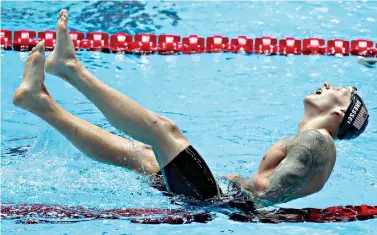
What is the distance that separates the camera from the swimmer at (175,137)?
A: 3139 millimetres

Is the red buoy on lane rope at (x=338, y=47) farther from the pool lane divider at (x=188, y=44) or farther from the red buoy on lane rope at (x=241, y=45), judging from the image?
the red buoy on lane rope at (x=241, y=45)

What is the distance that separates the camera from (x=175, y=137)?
321 centimetres

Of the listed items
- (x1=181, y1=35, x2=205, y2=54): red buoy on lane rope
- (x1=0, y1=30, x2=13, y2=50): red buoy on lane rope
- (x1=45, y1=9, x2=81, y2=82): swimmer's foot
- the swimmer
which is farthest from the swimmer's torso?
(x1=0, y1=30, x2=13, y2=50): red buoy on lane rope

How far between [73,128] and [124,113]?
34 centimetres

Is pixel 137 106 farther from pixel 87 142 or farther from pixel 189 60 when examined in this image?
pixel 189 60

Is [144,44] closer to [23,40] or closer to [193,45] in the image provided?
[193,45]

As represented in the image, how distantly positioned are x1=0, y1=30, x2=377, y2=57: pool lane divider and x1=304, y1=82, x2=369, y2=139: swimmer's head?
270 centimetres

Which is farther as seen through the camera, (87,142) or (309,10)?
(309,10)

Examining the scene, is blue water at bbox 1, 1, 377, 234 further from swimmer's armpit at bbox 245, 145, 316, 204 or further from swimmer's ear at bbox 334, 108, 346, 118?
swimmer's ear at bbox 334, 108, 346, 118

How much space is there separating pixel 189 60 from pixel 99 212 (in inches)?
105

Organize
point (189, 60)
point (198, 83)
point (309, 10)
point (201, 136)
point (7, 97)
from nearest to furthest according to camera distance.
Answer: point (201, 136), point (7, 97), point (198, 83), point (189, 60), point (309, 10)

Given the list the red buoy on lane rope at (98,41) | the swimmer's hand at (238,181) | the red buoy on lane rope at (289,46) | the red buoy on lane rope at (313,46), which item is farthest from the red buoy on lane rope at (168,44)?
the swimmer's hand at (238,181)

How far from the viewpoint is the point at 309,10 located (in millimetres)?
6828

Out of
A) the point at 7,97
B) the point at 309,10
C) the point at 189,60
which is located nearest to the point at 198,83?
the point at 189,60
